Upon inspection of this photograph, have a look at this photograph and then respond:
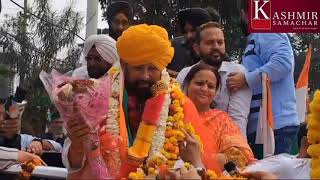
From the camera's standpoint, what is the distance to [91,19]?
11086 mm

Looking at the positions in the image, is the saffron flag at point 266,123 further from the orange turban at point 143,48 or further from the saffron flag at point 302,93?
the orange turban at point 143,48

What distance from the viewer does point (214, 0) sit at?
2008 centimetres

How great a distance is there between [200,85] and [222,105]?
576mm

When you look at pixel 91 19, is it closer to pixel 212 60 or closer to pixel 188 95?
pixel 212 60

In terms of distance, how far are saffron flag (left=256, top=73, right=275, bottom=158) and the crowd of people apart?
0.08 meters

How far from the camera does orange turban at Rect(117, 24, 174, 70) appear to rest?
4391 millimetres

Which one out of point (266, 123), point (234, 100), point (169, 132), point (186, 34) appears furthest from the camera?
point (186, 34)

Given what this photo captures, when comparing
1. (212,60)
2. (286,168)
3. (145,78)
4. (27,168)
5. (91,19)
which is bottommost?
(27,168)

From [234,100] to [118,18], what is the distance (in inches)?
52.9

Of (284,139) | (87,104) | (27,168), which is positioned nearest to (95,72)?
Result: (27,168)

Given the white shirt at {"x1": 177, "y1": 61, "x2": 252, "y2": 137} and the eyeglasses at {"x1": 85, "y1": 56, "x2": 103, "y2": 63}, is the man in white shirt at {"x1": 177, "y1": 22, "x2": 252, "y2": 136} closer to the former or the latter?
the white shirt at {"x1": 177, "y1": 61, "x2": 252, "y2": 137}

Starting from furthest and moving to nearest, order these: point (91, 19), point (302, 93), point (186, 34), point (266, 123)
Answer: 1. point (91, 19)
2. point (302, 93)
3. point (186, 34)
4. point (266, 123)

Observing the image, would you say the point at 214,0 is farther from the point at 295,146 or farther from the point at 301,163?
the point at 301,163

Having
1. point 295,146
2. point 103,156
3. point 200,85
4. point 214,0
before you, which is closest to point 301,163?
point 103,156
